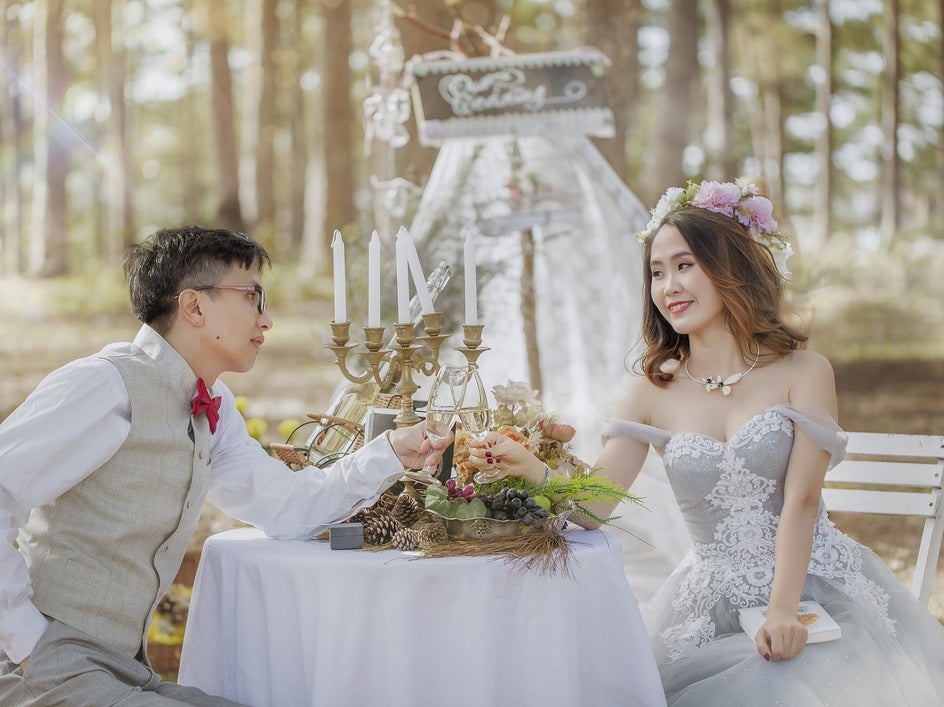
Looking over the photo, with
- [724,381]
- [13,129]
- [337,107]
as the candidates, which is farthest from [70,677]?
[13,129]

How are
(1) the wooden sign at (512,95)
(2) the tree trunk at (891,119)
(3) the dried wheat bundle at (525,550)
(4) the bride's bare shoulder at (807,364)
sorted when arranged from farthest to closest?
(2) the tree trunk at (891,119)
(1) the wooden sign at (512,95)
(4) the bride's bare shoulder at (807,364)
(3) the dried wheat bundle at (525,550)

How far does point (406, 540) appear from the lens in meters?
2.39

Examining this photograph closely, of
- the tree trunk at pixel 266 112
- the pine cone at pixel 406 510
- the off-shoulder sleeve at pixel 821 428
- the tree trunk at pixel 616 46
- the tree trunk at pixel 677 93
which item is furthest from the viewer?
the tree trunk at pixel 266 112

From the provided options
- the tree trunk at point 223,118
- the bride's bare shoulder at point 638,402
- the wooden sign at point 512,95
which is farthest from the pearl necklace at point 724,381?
the tree trunk at point 223,118

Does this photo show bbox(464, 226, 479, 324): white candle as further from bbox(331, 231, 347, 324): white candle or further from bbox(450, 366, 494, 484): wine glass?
bbox(331, 231, 347, 324): white candle

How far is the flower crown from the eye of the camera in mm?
3012

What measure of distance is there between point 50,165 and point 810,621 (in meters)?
15.9

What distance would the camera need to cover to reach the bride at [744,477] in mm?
2557

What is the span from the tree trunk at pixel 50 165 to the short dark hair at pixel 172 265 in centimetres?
1482

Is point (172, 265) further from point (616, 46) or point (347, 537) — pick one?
point (616, 46)

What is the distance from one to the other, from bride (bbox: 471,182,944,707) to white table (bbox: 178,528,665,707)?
0.99ft

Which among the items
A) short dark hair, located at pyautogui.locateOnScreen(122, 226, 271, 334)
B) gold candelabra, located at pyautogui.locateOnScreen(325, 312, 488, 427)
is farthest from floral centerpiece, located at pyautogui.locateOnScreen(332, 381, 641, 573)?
short dark hair, located at pyautogui.locateOnScreen(122, 226, 271, 334)

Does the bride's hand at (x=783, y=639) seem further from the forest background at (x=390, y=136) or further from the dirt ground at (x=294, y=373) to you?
Answer: the dirt ground at (x=294, y=373)

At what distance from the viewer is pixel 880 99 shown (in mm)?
23625
